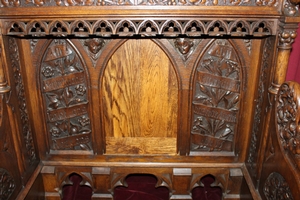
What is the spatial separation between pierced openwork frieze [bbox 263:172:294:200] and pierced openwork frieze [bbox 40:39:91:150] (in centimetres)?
89

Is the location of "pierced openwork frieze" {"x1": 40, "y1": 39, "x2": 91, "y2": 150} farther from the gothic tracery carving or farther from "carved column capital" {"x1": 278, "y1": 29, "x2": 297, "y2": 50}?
"carved column capital" {"x1": 278, "y1": 29, "x2": 297, "y2": 50}

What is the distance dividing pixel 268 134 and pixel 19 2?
3.71 feet

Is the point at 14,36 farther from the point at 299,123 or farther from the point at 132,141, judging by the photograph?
the point at 299,123

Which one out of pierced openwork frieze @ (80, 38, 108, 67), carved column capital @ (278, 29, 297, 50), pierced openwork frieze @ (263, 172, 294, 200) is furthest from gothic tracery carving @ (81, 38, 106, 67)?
pierced openwork frieze @ (263, 172, 294, 200)

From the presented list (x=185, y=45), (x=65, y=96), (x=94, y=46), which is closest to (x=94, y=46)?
(x=94, y=46)

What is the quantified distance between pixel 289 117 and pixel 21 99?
1154 mm

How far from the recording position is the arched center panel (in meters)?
1.61

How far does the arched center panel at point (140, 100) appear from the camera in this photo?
161cm

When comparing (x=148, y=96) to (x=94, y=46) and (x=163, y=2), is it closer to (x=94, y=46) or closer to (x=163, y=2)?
(x=94, y=46)

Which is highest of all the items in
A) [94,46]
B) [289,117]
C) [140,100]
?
[94,46]

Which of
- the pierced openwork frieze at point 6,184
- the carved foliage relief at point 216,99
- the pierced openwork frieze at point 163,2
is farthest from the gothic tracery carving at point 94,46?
the pierced openwork frieze at point 6,184

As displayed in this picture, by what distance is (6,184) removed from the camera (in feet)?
4.63

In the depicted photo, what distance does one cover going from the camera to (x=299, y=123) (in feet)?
3.71

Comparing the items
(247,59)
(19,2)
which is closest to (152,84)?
(247,59)
